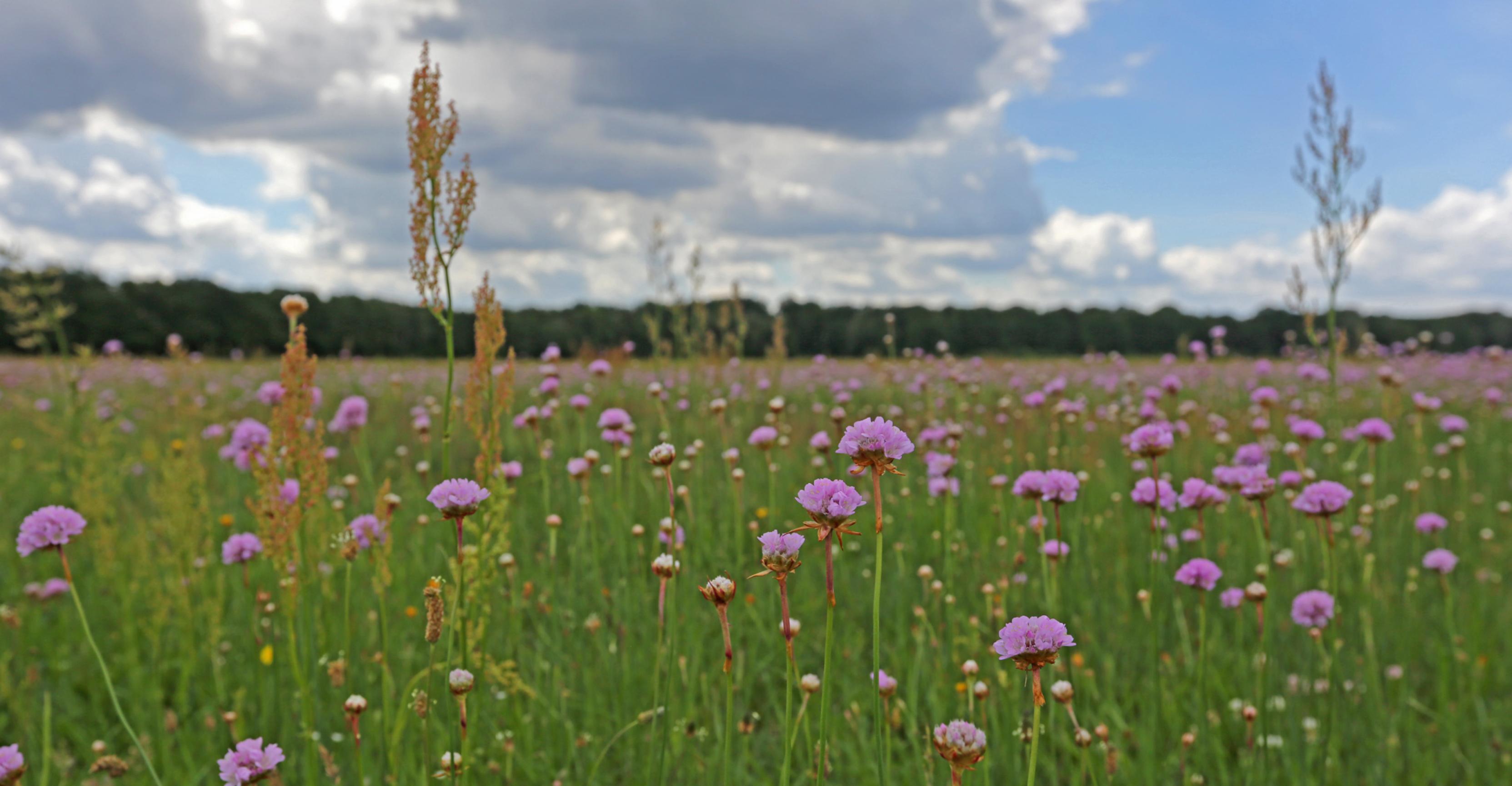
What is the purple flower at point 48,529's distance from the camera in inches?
79.4

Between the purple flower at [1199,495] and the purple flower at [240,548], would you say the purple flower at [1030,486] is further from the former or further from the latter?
the purple flower at [240,548]

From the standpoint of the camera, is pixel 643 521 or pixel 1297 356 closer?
pixel 643 521

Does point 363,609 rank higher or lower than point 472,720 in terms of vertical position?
lower

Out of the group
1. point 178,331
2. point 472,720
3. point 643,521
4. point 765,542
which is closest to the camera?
point 765,542

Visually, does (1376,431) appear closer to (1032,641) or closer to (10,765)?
(1032,641)

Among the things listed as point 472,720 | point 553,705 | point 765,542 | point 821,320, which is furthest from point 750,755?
point 821,320

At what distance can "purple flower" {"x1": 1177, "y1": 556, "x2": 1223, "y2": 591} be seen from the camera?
2604 millimetres

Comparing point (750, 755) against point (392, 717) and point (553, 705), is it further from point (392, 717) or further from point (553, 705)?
point (392, 717)

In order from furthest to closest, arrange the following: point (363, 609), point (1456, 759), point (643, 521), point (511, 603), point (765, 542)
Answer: point (643, 521), point (363, 609), point (511, 603), point (1456, 759), point (765, 542)

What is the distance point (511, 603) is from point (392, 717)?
1.81ft

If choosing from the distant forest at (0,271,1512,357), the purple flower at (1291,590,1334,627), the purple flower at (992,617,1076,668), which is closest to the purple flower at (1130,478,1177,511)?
the purple flower at (1291,590,1334,627)

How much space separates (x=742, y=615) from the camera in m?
3.30

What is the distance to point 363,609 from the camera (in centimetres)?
395

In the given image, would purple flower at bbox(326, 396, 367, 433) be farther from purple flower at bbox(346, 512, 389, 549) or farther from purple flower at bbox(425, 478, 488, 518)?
purple flower at bbox(425, 478, 488, 518)
